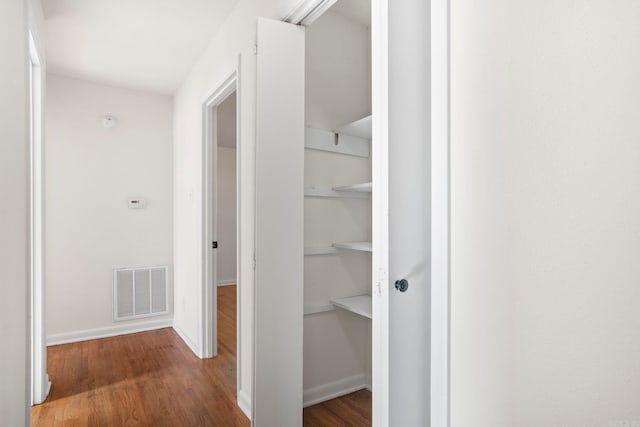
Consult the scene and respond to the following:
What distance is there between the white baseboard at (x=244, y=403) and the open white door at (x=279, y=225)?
1.35 feet

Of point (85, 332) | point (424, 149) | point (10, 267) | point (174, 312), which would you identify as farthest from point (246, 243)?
point (85, 332)

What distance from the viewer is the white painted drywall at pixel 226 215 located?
6496 mm

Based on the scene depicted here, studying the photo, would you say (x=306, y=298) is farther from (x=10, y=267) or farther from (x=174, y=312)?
(x=174, y=312)

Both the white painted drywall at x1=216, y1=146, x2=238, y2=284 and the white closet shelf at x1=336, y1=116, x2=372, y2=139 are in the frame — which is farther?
the white painted drywall at x1=216, y1=146, x2=238, y2=284

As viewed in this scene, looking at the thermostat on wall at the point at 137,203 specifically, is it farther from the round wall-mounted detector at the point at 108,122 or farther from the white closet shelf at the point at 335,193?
the white closet shelf at the point at 335,193

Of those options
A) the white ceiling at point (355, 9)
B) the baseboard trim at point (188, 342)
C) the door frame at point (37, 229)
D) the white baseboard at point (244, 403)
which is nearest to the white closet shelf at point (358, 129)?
the white ceiling at point (355, 9)

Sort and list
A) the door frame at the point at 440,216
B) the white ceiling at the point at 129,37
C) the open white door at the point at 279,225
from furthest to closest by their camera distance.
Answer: the white ceiling at the point at 129,37
the open white door at the point at 279,225
the door frame at the point at 440,216

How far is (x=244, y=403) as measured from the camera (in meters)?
2.19

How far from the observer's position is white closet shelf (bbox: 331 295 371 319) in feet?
6.80

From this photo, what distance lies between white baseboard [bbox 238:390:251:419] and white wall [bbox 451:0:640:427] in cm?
158

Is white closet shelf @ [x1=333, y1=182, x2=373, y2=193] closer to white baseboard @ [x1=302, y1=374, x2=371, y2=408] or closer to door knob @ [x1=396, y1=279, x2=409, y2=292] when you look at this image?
door knob @ [x1=396, y1=279, x2=409, y2=292]

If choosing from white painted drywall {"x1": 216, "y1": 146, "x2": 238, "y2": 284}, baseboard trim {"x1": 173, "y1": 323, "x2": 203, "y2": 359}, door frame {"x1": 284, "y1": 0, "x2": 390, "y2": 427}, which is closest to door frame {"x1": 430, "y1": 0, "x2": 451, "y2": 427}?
door frame {"x1": 284, "y1": 0, "x2": 390, "y2": 427}

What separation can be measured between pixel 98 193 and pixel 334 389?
2.99 meters

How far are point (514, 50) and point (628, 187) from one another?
379mm
